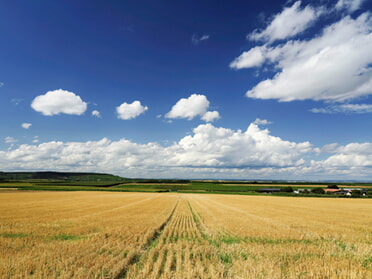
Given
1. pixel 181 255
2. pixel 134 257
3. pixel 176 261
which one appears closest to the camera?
pixel 176 261

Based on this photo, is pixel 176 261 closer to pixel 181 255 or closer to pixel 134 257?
pixel 181 255

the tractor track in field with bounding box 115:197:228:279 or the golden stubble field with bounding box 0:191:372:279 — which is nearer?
the tractor track in field with bounding box 115:197:228:279

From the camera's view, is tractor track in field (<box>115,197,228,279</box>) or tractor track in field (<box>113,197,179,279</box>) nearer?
tractor track in field (<box>115,197,228,279</box>)

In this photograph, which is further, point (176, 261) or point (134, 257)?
point (134, 257)

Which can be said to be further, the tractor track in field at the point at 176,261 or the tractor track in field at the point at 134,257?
the tractor track in field at the point at 134,257

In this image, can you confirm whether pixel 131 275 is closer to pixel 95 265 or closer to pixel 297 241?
pixel 95 265

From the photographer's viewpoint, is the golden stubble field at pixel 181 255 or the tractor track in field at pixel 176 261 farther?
the golden stubble field at pixel 181 255

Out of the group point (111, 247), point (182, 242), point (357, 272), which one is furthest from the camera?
point (182, 242)

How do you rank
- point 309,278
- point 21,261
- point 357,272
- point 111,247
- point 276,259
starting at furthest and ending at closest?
point 111,247 < point 276,259 < point 21,261 < point 357,272 < point 309,278

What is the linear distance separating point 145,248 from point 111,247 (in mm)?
1773

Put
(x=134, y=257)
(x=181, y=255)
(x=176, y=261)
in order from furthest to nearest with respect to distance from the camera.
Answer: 1. (x=181, y=255)
2. (x=134, y=257)
3. (x=176, y=261)

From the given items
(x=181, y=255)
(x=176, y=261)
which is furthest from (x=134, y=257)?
(x=181, y=255)

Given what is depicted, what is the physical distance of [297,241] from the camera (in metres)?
14.5

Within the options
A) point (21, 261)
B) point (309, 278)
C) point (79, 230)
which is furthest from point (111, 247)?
point (309, 278)
